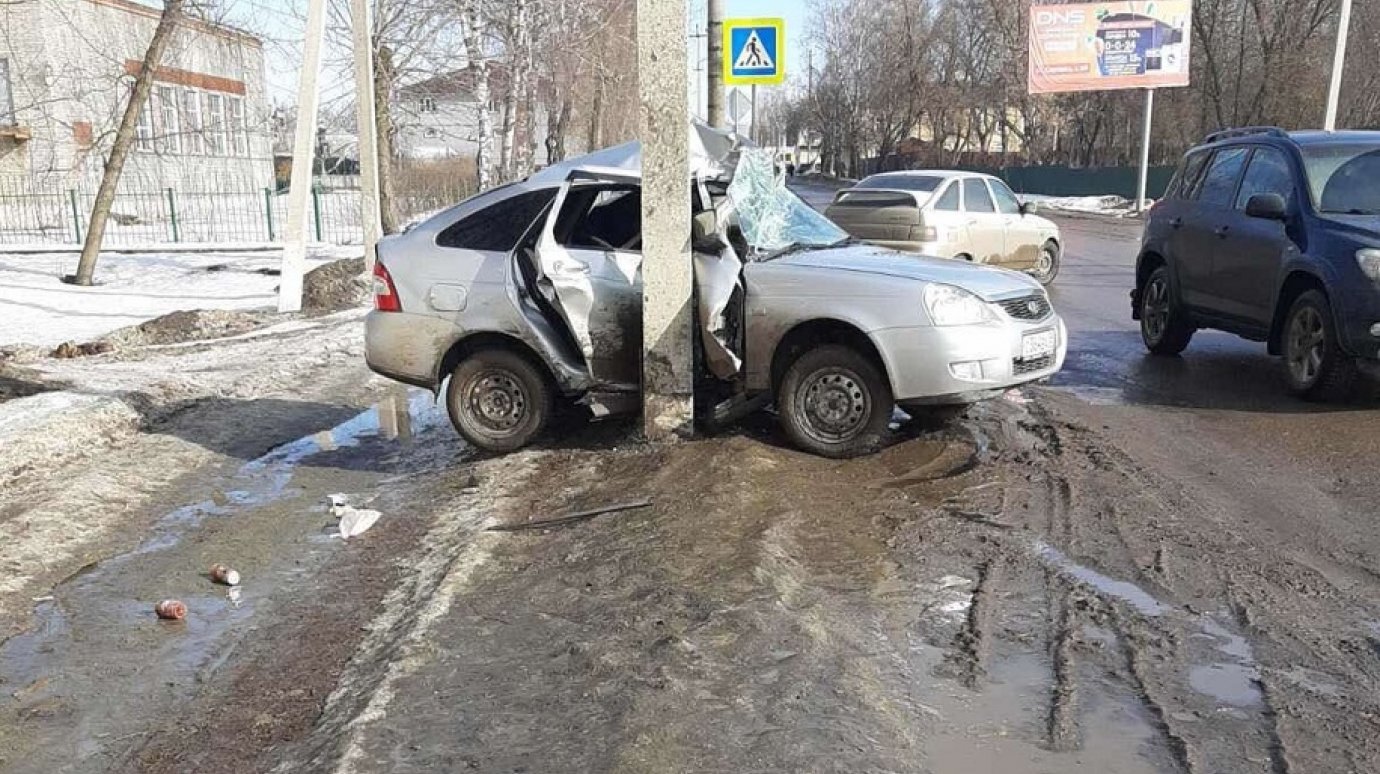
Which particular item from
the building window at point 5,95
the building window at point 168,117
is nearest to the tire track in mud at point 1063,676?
the building window at point 5,95

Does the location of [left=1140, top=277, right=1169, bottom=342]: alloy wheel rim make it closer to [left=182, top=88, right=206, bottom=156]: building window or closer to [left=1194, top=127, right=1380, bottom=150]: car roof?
[left=1194, top=127, right=1380, bottom=150]: car roof

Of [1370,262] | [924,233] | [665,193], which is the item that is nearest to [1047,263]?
[924,233]

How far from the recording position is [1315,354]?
766 centimetres

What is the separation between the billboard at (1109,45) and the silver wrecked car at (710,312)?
3310 centimetres

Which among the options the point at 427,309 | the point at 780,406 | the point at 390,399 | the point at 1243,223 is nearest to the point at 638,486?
the point at 780,406

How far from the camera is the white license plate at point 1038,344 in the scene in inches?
251

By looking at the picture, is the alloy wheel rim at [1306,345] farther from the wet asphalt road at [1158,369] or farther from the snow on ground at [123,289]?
the snow on ground at [123,289]

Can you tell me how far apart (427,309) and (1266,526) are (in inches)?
197

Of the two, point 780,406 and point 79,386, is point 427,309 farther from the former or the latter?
point 79,386

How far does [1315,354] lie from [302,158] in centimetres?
1236

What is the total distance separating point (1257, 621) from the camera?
4.18m

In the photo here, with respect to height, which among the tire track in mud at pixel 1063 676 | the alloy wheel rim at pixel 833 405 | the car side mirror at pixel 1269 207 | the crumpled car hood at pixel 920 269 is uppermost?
the car side mirror at pixel 1269 207

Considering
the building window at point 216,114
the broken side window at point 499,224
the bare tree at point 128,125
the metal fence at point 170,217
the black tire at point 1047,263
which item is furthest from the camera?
the building window at point 216,114

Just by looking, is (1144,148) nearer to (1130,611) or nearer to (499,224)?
(499,224)
